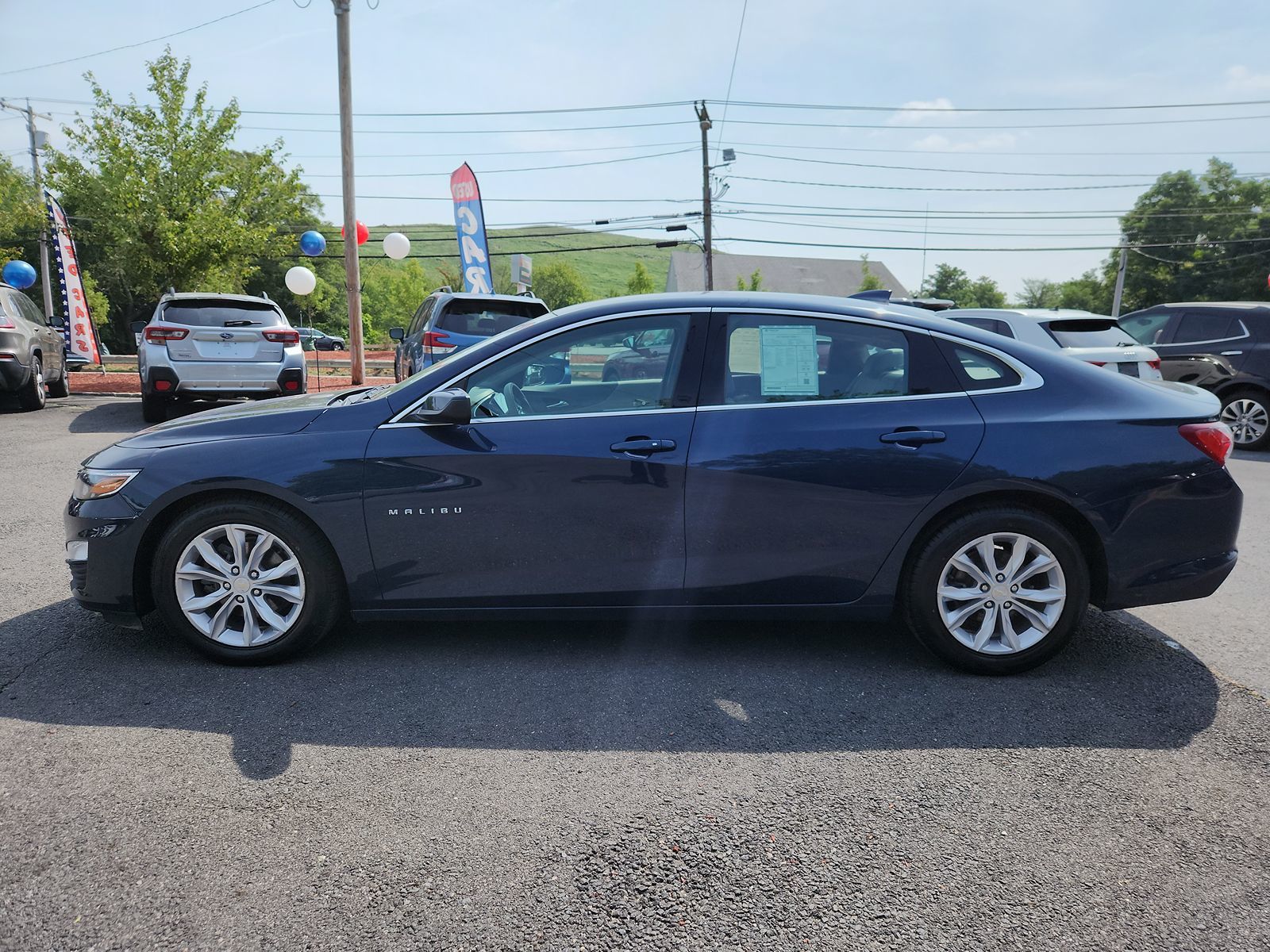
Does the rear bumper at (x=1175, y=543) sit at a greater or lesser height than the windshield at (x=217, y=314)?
lesser

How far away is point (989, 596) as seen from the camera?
3.80 metres

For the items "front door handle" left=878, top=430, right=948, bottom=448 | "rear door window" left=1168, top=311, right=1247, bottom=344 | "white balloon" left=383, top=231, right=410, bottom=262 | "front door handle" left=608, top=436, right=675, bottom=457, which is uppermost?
"white balloon" left=383, top=231, right=410, bottom=262

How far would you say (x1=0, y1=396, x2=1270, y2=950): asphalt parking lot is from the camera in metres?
2.28

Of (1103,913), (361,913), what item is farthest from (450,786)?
(1103,913)

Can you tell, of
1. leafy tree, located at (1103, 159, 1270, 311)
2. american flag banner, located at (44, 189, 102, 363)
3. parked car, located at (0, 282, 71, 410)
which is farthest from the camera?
leafy tree, located at (1103, 159, 1270, 311)

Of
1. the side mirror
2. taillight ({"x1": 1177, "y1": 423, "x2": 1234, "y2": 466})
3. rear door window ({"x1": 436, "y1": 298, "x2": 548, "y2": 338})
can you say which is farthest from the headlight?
rear door window ({"x1": 436, "y1": 298, "x2": 548, "y2": 338})

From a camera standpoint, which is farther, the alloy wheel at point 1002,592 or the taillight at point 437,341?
the taillight at point 437,341

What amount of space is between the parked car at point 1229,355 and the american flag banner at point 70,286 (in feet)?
69.5

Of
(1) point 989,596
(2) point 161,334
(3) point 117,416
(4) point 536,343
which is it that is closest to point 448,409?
(4) point 536,343

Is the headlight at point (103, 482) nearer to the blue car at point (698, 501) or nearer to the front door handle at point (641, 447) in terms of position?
the blue car at point (698, 501)

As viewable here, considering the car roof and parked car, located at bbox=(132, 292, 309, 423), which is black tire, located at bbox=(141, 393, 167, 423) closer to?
parked car, located at bbox=(132, 292, 309, 423)

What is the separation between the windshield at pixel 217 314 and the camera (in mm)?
11320

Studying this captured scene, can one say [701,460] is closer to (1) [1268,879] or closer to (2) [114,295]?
(1) [1268,879]

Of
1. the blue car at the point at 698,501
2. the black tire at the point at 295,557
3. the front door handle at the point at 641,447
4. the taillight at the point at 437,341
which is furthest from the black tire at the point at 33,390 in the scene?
the front door handle at the point at 641,447
